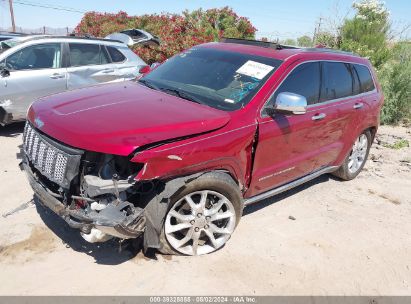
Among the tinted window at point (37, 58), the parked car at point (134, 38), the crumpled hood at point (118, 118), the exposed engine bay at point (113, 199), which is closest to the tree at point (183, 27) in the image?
the parked car at point (134, 38)

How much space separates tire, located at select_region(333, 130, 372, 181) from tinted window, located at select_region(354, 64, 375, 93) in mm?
668

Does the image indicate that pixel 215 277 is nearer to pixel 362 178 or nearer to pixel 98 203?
pixel 98 203

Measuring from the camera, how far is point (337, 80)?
4.85m

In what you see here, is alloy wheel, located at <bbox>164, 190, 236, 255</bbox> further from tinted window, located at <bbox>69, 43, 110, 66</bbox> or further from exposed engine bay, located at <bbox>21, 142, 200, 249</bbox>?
tinted window, located at <bbox>69, 43, 110, 66</bbox>

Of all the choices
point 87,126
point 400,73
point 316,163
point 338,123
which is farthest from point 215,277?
point 400,73

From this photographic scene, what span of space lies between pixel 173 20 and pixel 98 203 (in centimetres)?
994

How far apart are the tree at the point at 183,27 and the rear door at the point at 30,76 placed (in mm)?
4171

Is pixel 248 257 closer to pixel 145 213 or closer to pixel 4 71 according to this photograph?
pixel 145 213

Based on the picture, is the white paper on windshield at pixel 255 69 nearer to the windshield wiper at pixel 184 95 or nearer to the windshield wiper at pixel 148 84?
the windshield wiper at pixel 184 95

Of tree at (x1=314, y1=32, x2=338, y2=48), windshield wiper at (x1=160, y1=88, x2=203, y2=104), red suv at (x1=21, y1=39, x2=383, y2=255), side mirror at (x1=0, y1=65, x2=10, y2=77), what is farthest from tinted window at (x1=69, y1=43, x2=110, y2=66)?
tree at (x1=314, y1=32, x2=338, y2=48)

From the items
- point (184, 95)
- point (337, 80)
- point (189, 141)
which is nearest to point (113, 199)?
point (189, 141)

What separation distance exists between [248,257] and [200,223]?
61 cm

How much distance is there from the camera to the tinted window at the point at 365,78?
5391 millimetres

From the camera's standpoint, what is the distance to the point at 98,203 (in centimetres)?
317
